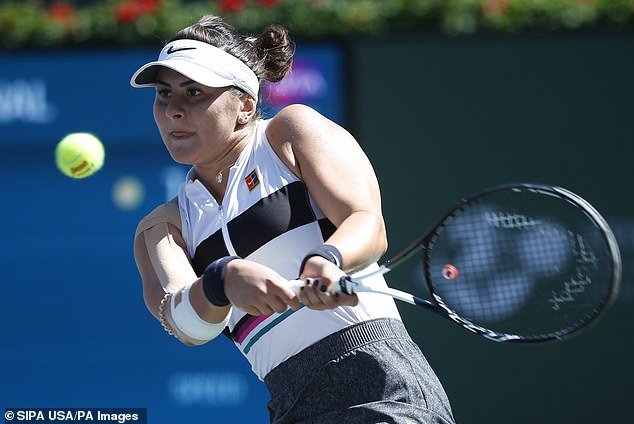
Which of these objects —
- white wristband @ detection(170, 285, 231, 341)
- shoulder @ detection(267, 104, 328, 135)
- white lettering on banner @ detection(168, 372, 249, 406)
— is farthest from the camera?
white lettering on banner @ detection(168, 372, 249, 406)

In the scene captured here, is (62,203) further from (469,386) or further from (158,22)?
(469,386)

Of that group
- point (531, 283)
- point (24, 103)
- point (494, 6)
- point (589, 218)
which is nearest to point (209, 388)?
point (24, 103)

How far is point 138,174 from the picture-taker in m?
5.87

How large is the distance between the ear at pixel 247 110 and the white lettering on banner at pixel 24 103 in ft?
10.7

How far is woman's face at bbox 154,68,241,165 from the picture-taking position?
107 inches

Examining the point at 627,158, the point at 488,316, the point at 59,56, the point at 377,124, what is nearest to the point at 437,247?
the point at 377,124

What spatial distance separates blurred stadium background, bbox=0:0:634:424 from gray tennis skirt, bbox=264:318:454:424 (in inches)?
123

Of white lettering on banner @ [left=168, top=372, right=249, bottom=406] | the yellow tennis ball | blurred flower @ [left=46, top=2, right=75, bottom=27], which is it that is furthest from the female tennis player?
blurred flower @ [left=46, top=2, right=75, bottom=27]

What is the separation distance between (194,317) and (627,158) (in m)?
3.90

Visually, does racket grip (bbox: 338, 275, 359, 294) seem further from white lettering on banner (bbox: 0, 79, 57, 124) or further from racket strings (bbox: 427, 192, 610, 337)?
white lettering on banner (bbox: 0, 79, 57, 124)

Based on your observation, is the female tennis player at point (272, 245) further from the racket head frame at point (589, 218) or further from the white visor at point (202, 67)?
the racket head frame at point (589, 218)

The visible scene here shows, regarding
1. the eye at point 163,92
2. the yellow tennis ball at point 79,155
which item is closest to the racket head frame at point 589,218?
the eye at point 163,92

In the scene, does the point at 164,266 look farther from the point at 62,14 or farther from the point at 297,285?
the point at 62,14

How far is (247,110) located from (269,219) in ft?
1.21
